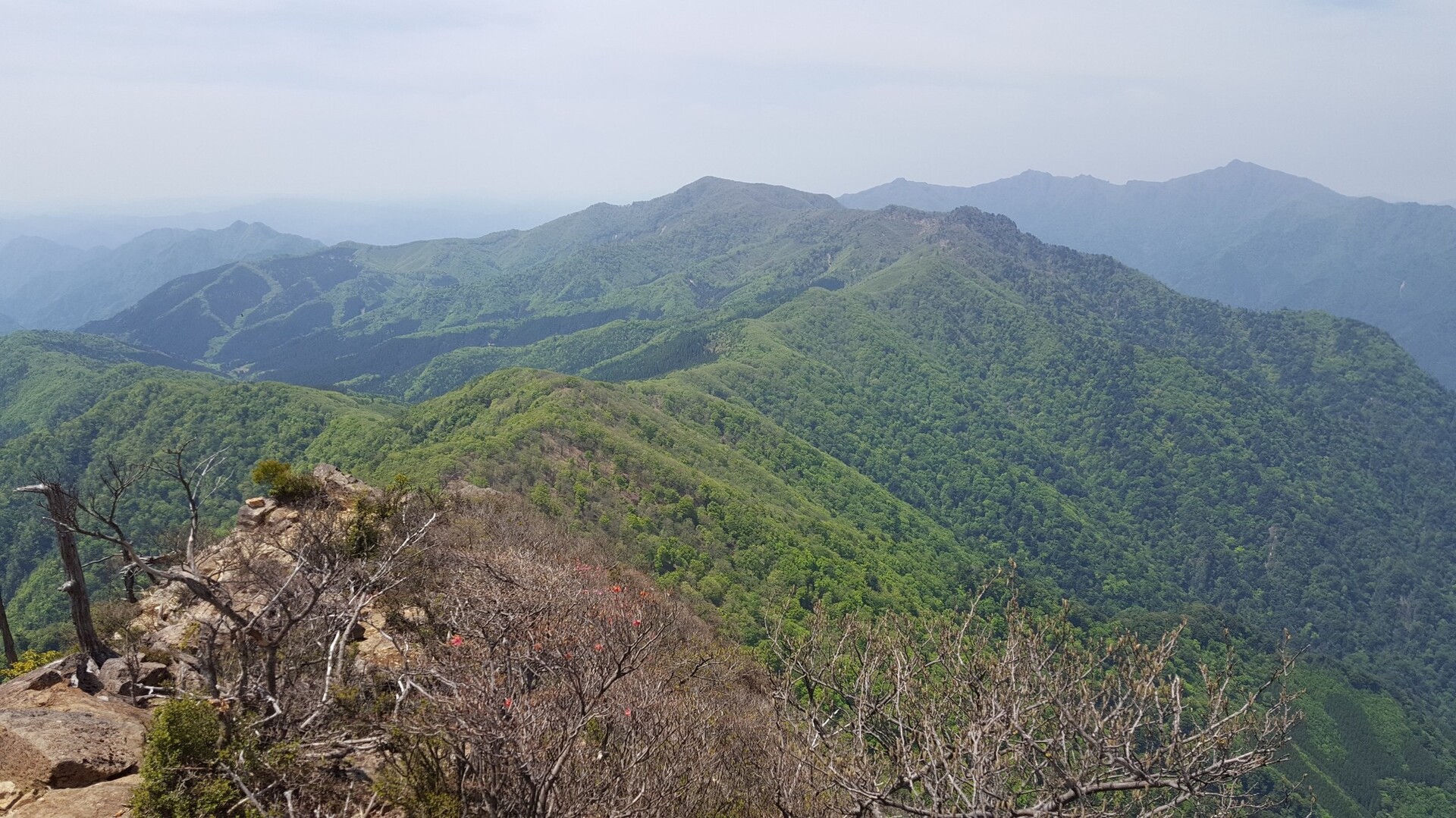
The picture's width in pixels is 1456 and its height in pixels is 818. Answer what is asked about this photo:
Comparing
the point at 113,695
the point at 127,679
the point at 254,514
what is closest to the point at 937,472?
the point at 254,514

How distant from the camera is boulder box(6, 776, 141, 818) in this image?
33.4 ft

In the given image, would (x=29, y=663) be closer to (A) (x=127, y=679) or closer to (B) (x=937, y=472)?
(A) (x=127, y=679)

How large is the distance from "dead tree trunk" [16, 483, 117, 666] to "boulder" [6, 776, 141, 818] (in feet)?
17.3

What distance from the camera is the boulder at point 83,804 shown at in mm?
10188

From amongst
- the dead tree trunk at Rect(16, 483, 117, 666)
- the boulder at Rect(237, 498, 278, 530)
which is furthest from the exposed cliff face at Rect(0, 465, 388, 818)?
the boulder at Rect(237, 498, 278, 530)

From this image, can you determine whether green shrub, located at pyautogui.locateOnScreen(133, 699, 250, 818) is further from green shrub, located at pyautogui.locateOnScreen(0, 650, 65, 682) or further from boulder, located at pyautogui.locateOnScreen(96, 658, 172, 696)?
green shrub, located at pyautogui.locateOnScreen(0, 650, 65, 682)

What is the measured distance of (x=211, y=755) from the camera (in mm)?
10547

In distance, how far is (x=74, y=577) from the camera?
15.1 metres

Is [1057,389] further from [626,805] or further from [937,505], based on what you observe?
[626,805]

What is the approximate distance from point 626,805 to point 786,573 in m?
49.9

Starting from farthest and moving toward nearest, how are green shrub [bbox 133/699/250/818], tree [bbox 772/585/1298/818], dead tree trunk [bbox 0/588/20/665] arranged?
1. dead tree trunk [bbox 0/588/20/665]
2. green shrub [bbox 133/699/250/818]
3. tree [bbox 772/585/1298/818]

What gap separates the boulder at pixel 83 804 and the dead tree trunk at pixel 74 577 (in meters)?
5.28

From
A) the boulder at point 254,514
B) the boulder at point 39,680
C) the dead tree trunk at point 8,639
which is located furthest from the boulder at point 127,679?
the boulder at point 254,514

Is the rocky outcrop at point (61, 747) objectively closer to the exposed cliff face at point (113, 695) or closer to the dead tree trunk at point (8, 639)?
the exposed cliff face at point (113, 695)
